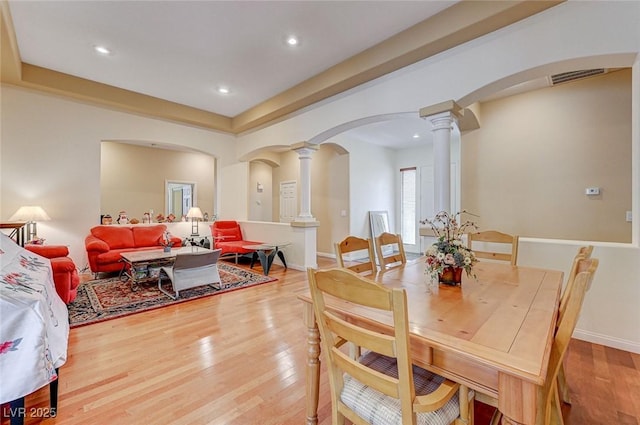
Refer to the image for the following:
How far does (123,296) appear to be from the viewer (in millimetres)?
3707

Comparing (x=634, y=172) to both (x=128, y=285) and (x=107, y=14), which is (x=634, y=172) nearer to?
(x=107, y=14)

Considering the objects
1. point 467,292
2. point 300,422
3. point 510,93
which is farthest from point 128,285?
point 510,93

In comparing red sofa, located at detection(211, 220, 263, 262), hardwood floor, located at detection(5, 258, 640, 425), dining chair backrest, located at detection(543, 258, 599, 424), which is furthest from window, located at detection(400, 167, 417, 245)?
dining chair backrest, located at detection(543, 258, 599, 424)

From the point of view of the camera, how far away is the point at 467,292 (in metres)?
1.62

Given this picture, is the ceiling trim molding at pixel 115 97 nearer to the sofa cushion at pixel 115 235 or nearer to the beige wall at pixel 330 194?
the sofa cushion at pixel 115 235

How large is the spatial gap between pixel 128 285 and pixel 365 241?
12.8 feet

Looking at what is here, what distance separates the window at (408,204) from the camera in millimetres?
7656

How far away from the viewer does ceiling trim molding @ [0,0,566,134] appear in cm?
267

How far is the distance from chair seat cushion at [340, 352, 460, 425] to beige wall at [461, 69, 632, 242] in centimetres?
369

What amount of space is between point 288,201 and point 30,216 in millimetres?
5405

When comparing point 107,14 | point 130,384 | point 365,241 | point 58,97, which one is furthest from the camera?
point 58,97

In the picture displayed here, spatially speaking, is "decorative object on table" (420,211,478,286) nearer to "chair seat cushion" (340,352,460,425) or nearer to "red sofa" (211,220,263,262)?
"chair seat cushion" (340,352,460,425)

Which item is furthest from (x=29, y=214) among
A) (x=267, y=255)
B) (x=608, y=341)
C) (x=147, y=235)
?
(x=608, y=341)

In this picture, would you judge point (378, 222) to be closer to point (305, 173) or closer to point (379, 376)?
point (305, 173)
